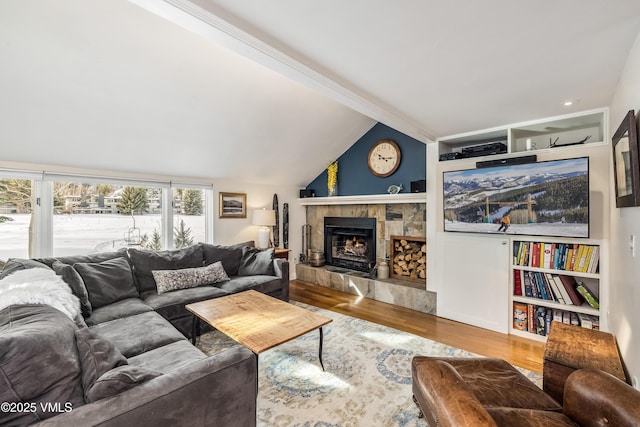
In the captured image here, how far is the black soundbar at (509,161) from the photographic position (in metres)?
2.85

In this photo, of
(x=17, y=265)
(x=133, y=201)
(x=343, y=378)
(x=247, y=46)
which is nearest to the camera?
(x=247, y=46)

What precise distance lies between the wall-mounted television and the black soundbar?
0.11ft

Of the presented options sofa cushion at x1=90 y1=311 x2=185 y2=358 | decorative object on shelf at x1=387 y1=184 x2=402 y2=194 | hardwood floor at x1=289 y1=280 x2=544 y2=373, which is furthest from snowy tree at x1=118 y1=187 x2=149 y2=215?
decorative object on shelf at x1=387 y1=184 x2=402 y2=194

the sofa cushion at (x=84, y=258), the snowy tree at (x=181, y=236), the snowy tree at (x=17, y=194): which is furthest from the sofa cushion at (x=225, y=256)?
the snowy tree at (x=17, y=194)

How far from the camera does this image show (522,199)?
2893 mm

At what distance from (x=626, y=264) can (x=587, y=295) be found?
3.71ft

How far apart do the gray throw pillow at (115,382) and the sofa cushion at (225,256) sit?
104 inches

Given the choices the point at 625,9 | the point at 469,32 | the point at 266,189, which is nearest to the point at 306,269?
the point at 266,189

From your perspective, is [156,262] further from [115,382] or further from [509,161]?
[509,161]

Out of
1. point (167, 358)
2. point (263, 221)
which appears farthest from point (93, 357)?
point (263, 221)

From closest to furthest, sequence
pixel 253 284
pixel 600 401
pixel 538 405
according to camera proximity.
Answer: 1. pixel 600 401
2. pixel 538 405
3. pixel 253 284

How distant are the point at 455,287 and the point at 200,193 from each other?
3.80 m

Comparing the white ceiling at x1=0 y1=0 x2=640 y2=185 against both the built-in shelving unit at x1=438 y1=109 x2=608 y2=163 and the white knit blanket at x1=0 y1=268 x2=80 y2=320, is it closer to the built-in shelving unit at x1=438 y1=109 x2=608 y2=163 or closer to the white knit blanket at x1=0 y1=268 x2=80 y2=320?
the built-in shelving unit at x1=438 y1=109 x2=608 y2=163

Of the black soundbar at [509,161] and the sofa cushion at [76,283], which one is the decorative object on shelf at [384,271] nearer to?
the black soundbar at [509,161]
